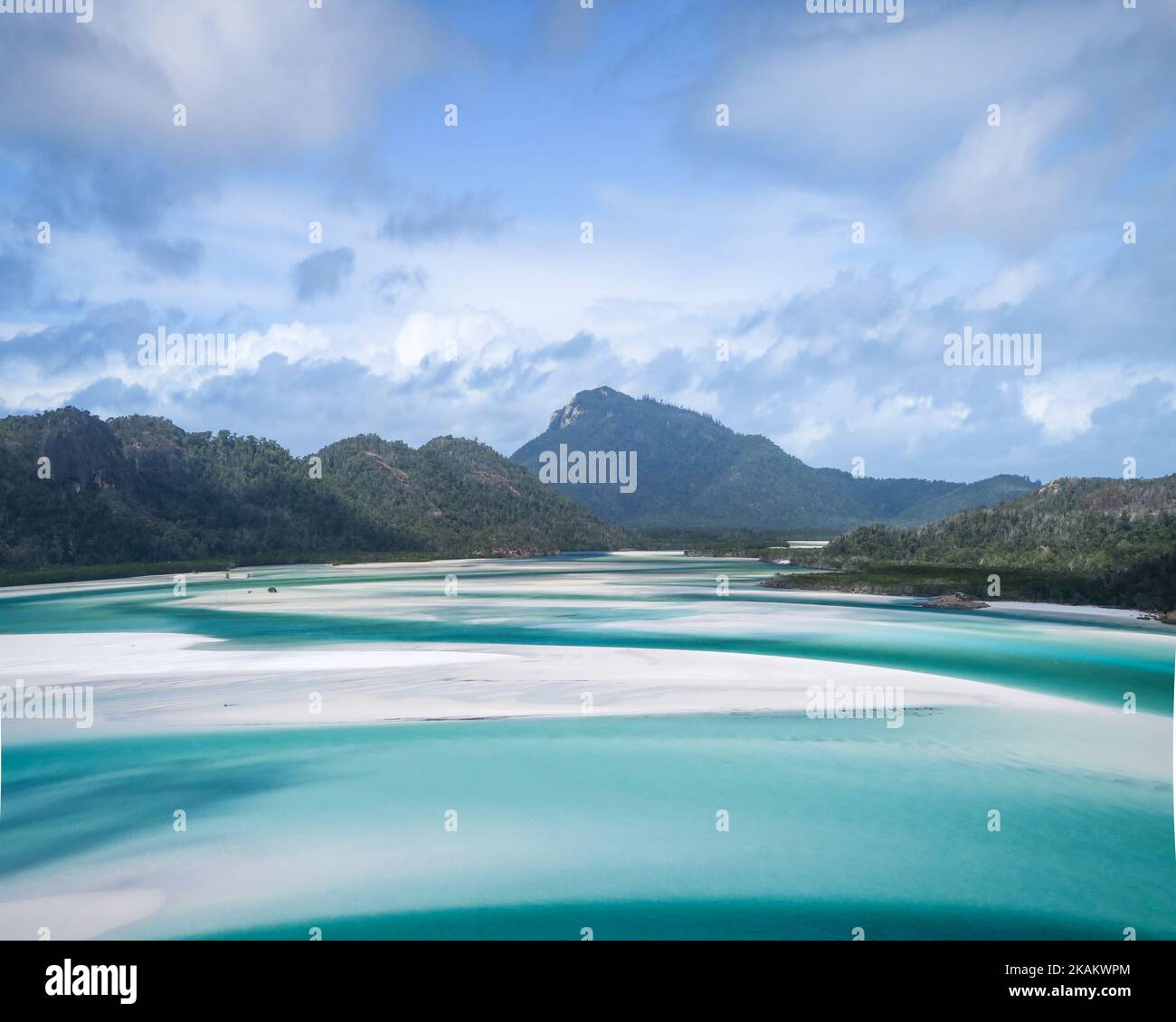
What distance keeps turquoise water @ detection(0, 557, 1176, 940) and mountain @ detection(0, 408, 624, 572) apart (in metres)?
58.4

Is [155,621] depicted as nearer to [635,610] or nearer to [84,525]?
[635,610]

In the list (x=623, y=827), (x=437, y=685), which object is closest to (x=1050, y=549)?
(x=437, y=685)

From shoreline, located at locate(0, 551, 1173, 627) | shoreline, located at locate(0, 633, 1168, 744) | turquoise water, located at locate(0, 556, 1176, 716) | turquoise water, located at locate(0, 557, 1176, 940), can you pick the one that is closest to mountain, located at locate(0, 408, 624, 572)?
shoreline, located at locate(0, 551, 1173, 627)

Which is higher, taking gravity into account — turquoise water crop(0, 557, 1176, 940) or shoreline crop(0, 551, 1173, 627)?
shoreline crop(0, 551, 1173, 627)

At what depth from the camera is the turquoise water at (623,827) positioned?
28.4 feet

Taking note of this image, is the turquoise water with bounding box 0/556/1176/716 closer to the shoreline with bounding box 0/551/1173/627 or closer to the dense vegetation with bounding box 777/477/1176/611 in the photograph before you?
the shoreline with bounding box 0/551/1173/627

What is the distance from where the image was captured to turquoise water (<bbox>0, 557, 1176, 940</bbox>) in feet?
28.4

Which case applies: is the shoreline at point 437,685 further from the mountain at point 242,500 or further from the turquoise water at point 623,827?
the mountain at point 242,500

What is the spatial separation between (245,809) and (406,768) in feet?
7.73

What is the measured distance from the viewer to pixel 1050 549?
44.0 metres

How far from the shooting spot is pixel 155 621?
102 feet

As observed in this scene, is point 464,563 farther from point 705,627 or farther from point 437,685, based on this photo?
point 437,685

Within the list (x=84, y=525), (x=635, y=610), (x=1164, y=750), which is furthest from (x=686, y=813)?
(x=84, y=525)

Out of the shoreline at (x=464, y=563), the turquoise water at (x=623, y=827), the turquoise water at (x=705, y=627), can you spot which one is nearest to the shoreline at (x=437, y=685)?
the turquoise water at (x=623, y=827)
